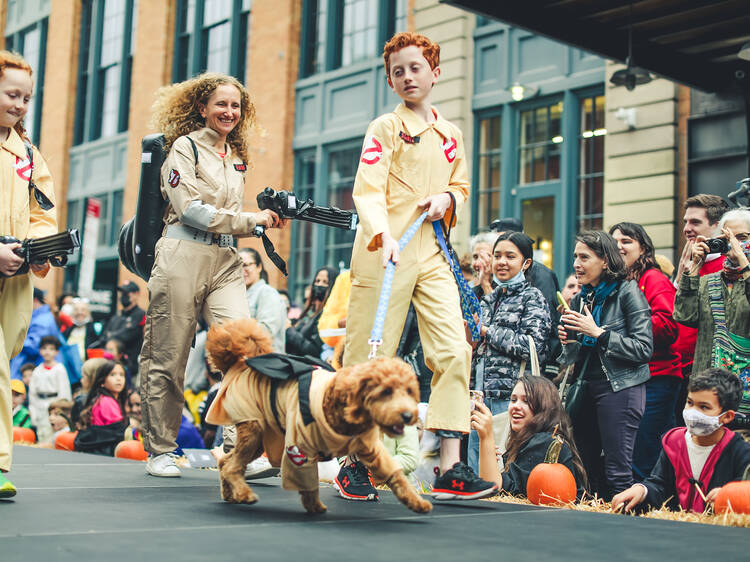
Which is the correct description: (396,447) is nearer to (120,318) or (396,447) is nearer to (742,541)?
(742,541)

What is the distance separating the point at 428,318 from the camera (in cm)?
439

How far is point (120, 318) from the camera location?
39.2 feet

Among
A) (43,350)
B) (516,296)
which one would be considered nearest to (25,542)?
(516,296)

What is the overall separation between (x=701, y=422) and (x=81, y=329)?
32.7 feet

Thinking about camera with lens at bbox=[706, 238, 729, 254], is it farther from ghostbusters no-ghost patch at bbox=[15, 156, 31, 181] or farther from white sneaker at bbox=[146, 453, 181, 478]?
ghostbusters no-ghost patch at bbox=[15, 156, 31, 181]

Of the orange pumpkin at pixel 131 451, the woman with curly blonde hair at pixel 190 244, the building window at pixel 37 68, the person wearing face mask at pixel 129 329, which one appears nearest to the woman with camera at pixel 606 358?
the woman with curly blonde hair at pixel 190 244

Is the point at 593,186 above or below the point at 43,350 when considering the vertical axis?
above

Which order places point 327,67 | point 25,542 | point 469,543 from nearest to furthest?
point 25,542, point 469,543, point 327,67

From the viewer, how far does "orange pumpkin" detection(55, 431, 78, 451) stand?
8930 millimetres

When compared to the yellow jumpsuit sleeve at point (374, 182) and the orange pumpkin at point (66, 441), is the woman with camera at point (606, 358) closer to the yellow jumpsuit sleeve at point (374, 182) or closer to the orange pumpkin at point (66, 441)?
the yellow jumpsuit sleeve at point (374, 182)

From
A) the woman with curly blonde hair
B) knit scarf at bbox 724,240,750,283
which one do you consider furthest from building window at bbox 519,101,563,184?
the woman with curly blonde hair

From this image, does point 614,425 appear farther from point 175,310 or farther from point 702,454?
point 175,310

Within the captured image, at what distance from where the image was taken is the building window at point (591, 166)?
12828 millimetres

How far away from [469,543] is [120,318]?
9.55 m
